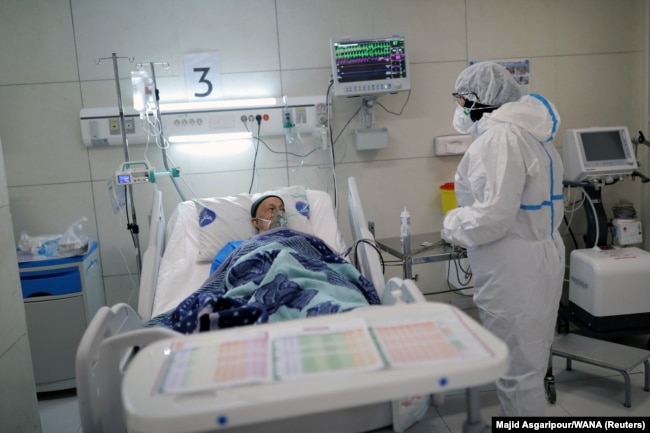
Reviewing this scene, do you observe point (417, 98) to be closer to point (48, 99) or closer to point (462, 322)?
point (48, 99)

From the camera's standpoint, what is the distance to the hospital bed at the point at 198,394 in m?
0.93

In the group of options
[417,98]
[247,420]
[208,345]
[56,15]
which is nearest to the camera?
[247,420]

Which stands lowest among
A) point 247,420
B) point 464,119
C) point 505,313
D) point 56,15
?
point 505,313

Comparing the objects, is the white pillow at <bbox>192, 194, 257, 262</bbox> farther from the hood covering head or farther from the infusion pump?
the hood covering head

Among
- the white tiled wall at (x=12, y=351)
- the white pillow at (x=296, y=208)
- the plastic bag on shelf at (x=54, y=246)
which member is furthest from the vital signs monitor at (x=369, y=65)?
the white tiled wall at (x=12, y=351)

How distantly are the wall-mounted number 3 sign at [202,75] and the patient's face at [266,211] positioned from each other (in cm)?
90

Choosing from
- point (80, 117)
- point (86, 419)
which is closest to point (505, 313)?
point (86, 419)

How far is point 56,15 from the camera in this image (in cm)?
316

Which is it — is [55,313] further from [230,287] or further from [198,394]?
[198,394]

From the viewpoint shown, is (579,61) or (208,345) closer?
(208,345)

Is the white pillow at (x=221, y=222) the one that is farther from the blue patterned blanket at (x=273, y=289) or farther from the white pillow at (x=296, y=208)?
the blue patterned blanket at (x=273, y=289)

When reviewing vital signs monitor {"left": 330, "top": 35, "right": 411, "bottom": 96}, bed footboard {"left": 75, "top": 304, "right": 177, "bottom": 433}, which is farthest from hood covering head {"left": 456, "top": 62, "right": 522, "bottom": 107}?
bed footboard {"left": 75, "top": 304, "right": 177, "bottom": 433}

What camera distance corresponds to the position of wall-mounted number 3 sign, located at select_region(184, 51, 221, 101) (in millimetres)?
3271

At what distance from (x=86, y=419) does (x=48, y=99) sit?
2.45 metres
